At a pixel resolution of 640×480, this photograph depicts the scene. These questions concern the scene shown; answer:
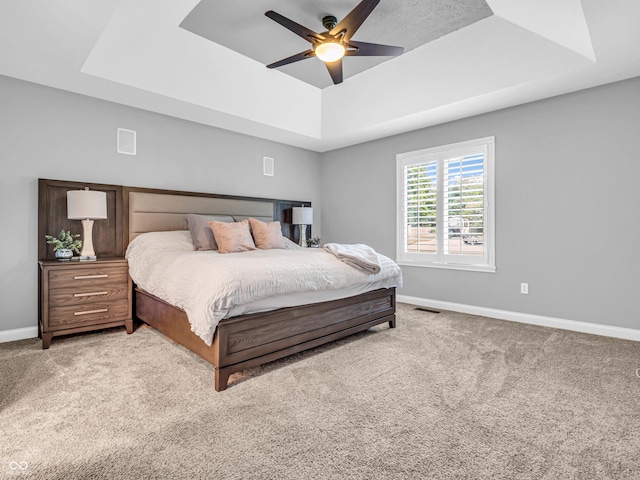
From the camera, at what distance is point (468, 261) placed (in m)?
4.35

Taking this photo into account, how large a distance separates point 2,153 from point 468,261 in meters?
5.03

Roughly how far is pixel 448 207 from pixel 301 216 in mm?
2120

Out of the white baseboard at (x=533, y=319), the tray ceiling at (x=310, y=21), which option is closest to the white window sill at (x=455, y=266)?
the white baseboard at (x=533, y=319)

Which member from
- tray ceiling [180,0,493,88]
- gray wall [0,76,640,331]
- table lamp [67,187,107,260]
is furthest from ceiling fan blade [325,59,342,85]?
table lamp [67,187,107,260]

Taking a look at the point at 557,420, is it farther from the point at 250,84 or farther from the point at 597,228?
the point at 250,84

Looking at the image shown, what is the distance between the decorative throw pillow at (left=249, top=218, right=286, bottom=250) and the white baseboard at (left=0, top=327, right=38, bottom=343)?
2319 millimetres

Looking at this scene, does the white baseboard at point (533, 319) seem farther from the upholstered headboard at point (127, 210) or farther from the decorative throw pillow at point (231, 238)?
the upholstered headboard at point (127, 210)

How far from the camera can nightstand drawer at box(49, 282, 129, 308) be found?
3074mm

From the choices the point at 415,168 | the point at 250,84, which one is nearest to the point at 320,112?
the point at 250,84

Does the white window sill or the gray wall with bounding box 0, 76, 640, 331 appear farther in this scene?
the white window sill

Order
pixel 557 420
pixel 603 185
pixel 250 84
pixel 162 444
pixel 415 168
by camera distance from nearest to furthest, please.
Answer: pixel 162 444 → pixel 557 420 → pixel 603 185 → pixel 250 84 → pixel 415 168

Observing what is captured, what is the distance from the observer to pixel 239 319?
2.30 meters

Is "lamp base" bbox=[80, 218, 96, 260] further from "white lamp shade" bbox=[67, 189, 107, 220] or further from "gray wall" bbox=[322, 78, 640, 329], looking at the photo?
"gray wall" bbox=[322, 78, 640, 329]

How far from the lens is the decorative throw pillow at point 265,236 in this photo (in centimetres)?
407
